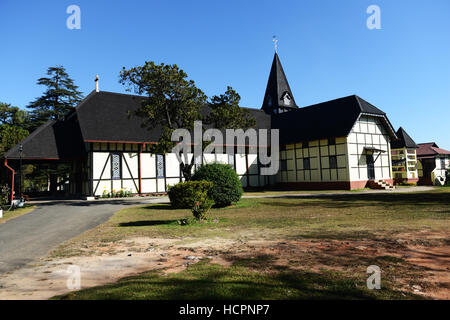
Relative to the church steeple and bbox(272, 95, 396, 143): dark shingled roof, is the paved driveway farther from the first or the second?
the church steeple

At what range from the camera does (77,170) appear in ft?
89.5

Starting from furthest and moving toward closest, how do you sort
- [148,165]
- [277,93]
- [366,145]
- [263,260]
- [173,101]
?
→ [277,93], [366,145], [148,165], [173,101], [263,260]

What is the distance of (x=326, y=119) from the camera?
29.9m

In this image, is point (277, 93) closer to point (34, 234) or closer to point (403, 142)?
point (403, 142)

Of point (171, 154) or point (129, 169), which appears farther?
point (171, 154)

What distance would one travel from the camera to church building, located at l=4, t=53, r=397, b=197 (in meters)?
24.1

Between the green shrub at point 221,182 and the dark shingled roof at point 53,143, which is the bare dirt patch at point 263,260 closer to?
the green shrub at point 221,182

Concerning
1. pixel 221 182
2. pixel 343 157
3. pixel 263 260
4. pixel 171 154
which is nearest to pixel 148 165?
pixel 171 154

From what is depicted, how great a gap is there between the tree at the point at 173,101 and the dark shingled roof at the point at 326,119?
1150 centimetres


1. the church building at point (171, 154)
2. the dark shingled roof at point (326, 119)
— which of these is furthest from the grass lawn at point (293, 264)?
the dark shingled roof at point (326, 119)

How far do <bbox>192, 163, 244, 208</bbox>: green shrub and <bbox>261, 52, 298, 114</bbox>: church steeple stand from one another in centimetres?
2430

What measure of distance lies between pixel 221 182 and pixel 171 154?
12.0 m

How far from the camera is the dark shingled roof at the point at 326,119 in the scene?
90.3ft

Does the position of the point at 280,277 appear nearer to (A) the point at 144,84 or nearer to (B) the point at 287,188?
(A) the point at 144,84
